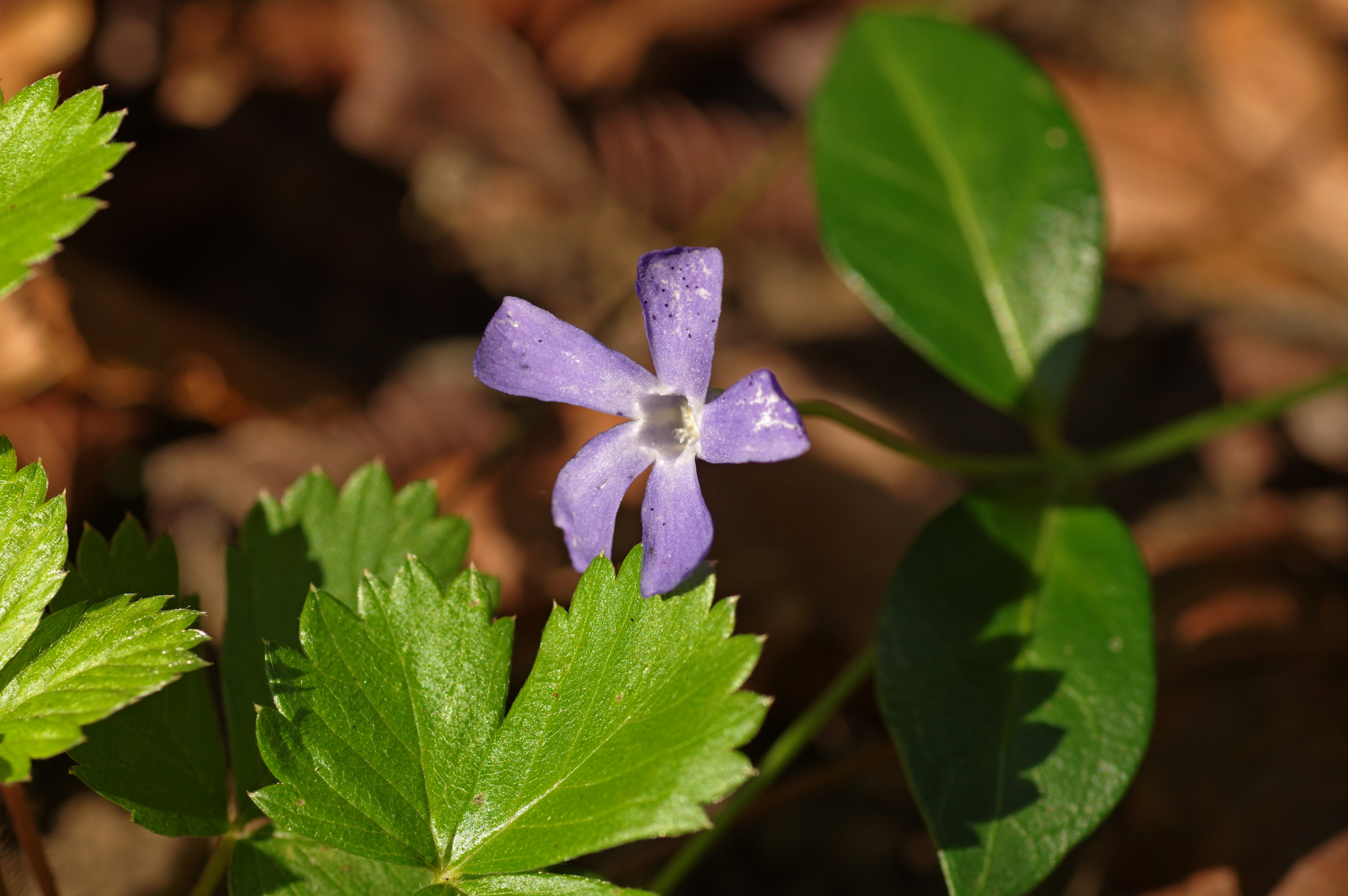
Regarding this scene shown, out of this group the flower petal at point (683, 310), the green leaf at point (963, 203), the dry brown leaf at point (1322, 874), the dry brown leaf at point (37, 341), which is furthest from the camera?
the dry brown leaf at point (37, 341)

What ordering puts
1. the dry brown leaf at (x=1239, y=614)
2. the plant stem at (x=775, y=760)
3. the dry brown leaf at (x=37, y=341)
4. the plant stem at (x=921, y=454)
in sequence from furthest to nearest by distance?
the dry brown leaf at (x=37, y=341)
the dry brown leaf at (x=1239, y=614)
the plant stem at (x=775, y=760)
the plant stem at (x=921, y=454)

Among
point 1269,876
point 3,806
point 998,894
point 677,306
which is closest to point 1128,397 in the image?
point 1269,876

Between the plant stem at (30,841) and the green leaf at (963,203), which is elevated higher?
the green leaf at (963,203)

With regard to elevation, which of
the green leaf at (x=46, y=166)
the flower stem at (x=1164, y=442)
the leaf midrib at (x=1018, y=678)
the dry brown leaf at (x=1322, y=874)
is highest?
the green leaf at (x=46, y=166)

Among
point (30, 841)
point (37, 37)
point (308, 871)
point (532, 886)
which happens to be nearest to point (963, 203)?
point (532, 886)

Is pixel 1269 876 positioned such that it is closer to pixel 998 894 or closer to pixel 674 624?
pixel 998 894

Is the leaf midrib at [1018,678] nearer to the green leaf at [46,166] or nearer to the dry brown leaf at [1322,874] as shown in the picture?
the dry brown leaf at [1322,874]

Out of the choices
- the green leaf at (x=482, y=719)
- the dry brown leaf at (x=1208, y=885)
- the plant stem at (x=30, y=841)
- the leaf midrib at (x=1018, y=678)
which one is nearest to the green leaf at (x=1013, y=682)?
the leaf midrib at (x=1018, y=678)

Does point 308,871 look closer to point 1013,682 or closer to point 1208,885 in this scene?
point 1013,682

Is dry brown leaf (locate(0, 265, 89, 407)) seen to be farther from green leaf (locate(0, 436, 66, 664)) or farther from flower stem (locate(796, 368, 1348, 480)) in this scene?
flower stem (locate(796, 368, 1348, 480))
